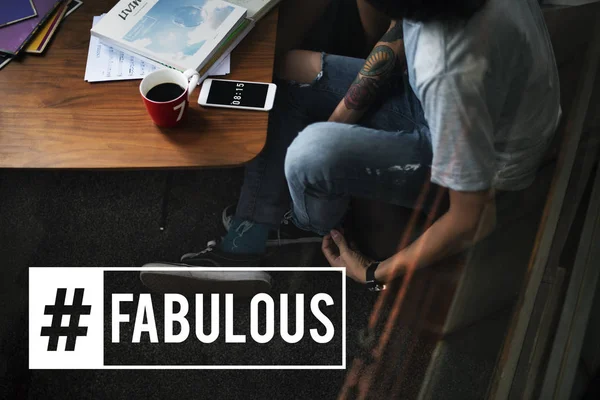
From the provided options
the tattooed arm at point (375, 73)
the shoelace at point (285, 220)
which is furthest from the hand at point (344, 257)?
the tattooed arm at point (375, 73)

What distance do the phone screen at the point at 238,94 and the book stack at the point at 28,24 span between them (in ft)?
1.09

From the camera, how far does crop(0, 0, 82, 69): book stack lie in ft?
3.13

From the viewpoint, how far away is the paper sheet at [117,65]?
936 mm

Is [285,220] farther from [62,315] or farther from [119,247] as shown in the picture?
[62,315]

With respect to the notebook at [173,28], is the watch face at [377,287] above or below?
below

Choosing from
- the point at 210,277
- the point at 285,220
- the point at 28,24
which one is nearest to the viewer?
the point at 28,24

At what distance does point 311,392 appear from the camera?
4.09 feet

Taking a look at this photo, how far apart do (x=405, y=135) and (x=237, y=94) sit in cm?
35

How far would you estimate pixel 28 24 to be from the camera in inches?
38.5

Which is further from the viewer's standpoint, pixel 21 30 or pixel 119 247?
pixel 119 247

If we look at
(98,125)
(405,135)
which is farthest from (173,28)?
(405,135)

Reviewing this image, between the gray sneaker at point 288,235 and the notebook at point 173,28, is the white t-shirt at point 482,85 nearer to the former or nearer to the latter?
the notebook at point 173,28

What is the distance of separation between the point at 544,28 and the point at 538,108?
0.42ft

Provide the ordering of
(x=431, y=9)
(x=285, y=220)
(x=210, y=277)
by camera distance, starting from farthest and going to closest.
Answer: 1. (x=285, y=220)
2. (x=210, y=277)
3. (x=431, y=9)
